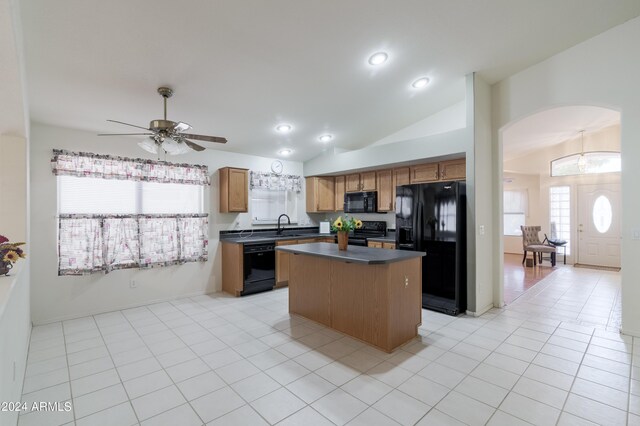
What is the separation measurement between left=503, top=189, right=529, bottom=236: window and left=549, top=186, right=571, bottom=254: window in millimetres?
641

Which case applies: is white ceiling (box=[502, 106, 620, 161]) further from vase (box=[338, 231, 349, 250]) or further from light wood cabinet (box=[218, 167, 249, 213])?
light wood cabinet (box=[218, 167, 249, 213])

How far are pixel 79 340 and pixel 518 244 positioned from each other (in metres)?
10.0

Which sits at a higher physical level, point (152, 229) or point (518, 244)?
point (152, 229)

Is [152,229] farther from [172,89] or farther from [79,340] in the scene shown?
[172,89]

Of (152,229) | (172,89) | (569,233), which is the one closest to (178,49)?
(172,89)

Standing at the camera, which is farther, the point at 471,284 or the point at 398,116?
the point at 398,116

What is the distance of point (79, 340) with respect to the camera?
3.07 metres

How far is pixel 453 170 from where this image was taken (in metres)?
4.23

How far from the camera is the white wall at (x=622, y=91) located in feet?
10.0

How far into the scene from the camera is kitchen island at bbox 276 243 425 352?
9.07 ft

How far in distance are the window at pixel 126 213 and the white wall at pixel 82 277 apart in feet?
0.36

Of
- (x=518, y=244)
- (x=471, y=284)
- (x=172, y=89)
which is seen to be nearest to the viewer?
(x=172, y=89)

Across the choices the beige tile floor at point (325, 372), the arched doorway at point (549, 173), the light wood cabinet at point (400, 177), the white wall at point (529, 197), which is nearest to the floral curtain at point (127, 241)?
the beige tile floor at point (325, 372)

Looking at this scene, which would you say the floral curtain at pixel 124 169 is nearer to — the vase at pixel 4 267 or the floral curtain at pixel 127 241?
the floral curtain at pixel 127 241
